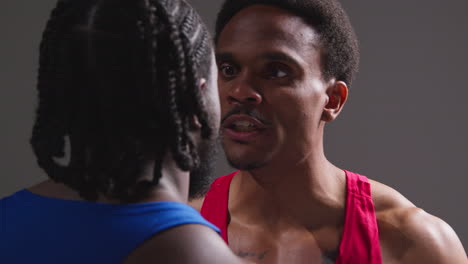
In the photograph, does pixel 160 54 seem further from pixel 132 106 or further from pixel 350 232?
pixel 350 232

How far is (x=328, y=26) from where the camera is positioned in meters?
1.94

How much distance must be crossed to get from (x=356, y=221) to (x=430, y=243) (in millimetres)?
241

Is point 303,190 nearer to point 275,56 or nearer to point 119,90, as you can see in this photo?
point 275,56

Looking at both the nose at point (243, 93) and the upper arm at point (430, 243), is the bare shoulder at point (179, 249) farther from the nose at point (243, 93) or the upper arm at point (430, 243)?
the upper arm at point (430, 243)

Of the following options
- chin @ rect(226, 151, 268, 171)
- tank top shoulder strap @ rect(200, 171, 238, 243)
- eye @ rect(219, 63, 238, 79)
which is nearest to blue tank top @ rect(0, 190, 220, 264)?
chin @ rect(226, 151, 268, 171)

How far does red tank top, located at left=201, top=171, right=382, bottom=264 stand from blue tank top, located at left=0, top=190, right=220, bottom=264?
3.16 ft

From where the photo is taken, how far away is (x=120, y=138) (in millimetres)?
989

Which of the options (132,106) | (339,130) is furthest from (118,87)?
(339,130)

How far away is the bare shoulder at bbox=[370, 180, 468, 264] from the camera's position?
1.81m

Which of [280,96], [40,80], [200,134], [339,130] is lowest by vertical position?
[339,130]

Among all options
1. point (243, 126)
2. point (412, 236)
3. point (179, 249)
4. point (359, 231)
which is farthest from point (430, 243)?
point (179, 249)

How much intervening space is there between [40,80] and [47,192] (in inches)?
8.0

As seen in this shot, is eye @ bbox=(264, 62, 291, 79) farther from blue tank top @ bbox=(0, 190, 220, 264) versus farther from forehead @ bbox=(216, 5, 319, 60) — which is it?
blue tank top @ bbox=(0, 190, 220, 264)

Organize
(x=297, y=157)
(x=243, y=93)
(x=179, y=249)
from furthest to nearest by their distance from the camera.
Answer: (x=297, y=157), (x=243, y=93), (x=179, y=249)
